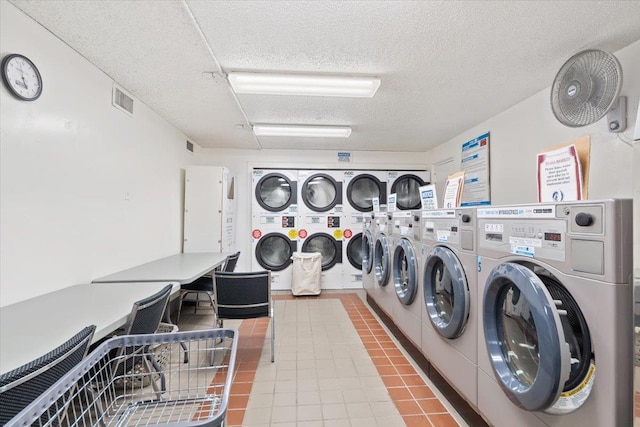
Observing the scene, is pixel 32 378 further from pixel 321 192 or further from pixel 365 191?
pixel 365 191

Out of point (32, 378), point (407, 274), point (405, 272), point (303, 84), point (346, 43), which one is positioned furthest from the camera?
point (405, 272)

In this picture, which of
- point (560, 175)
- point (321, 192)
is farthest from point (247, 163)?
point (560, 175)

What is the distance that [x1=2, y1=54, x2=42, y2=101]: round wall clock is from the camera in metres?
1.58

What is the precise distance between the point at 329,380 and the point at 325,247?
9.66 ft

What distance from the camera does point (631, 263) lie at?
0.92 meters

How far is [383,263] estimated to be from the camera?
10.9ft

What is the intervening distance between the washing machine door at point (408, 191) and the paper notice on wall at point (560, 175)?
3.80m

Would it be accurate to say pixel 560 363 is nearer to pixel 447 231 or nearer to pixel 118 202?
pixel 447 231

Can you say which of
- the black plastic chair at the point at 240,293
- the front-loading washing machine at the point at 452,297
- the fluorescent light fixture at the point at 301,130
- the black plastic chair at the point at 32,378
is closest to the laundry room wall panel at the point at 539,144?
the front-loading washing machine at the point at 452,297

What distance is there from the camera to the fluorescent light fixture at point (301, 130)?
3.70m

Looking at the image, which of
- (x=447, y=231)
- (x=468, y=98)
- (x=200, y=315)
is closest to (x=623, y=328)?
(x=447, y=231)

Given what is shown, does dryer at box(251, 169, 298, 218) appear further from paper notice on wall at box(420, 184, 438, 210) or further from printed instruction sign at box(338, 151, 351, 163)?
paper notice on wall at box(420, 184, 438, 210)

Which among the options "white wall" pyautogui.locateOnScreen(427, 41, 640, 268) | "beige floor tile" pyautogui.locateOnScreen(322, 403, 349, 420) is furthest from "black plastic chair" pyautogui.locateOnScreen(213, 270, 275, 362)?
"white wall" pyautogui.locateOnScreen(427, 41, 640, 268)

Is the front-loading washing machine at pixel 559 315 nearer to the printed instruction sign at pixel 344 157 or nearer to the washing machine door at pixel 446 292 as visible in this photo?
the washing machine door at pixel 446 292
